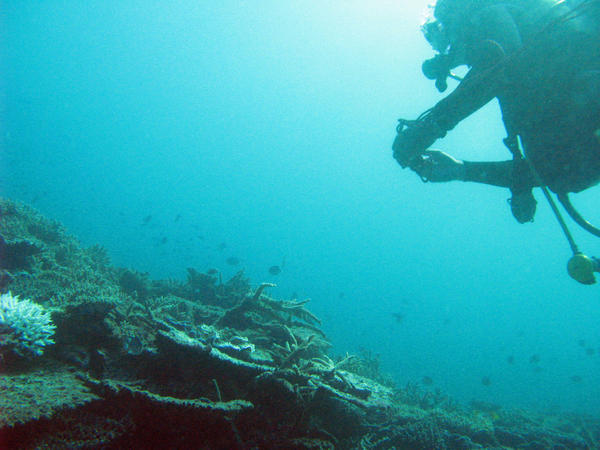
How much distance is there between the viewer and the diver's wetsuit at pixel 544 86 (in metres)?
3.02

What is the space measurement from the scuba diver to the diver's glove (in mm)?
13

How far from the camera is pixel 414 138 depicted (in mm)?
3920

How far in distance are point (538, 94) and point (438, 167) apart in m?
1.29

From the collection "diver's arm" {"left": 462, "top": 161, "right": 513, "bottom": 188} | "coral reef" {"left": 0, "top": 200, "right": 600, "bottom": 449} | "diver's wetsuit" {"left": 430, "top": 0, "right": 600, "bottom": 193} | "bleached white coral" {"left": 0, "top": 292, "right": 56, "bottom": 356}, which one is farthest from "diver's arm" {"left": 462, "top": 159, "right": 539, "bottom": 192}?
"bleached white coral" {"left": 0, "top": 292, "right": 56, "bottom": 356}

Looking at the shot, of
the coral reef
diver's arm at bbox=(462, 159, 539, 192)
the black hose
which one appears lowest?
the coral reef

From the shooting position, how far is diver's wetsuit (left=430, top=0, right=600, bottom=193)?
3.02 meters

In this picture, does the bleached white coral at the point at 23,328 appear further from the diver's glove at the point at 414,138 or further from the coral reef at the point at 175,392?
the diver's glove at the point at 414,138

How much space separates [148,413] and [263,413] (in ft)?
3.87

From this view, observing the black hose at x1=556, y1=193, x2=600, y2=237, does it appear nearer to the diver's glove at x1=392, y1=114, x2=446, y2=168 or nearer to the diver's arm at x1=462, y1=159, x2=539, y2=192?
the diver's arm at x1=462, y1=159, x2=539, y2=192

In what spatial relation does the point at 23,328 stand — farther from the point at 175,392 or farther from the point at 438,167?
the point at 438,167

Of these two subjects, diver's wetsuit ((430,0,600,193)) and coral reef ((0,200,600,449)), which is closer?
coral reef ((0,200,600,449))

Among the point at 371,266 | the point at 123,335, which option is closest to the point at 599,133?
the point at 123,335

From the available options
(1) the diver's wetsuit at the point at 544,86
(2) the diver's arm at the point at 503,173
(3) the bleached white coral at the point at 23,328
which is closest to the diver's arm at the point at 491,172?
(2) the diver's arm at the point at 503,173

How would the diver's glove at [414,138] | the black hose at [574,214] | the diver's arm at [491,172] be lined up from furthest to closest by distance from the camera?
the diver's arm at [491,172] → the diver's glove at [414,138] → the black hose at [574,214]
